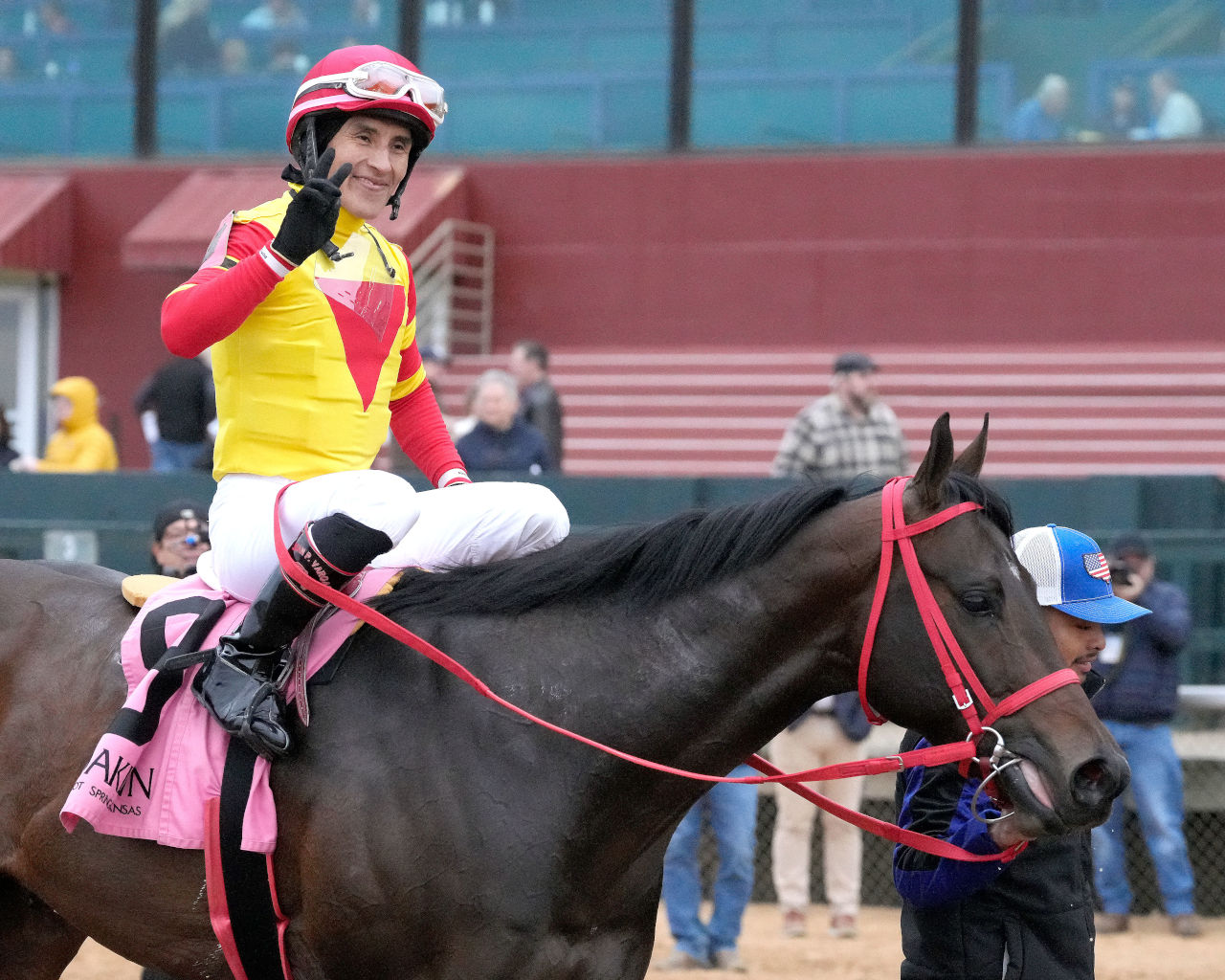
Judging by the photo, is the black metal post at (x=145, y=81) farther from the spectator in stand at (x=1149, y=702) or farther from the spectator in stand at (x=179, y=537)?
the spectator in stand at (x=1149, y=702)

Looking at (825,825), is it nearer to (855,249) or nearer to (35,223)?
(855,249)

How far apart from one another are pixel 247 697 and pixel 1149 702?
505 cm

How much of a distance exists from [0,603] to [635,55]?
10298 mm

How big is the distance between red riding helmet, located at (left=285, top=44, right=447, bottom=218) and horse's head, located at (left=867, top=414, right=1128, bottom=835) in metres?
1.25

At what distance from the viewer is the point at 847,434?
863 cm

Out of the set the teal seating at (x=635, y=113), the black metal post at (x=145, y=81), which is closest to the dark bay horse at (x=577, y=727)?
the teal seating at (x=635, y=113)

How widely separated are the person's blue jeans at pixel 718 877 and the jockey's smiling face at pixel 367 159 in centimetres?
398

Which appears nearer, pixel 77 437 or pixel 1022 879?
pixel 1022 879

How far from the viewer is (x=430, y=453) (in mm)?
3787

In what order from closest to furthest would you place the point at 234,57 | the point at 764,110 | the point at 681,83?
the point at 764,110
the point at 681,83
the point at 234,57

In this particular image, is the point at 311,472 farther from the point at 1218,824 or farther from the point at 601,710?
the point at 1218,824

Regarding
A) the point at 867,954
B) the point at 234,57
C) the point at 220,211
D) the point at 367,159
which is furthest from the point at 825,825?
the point at 234,57

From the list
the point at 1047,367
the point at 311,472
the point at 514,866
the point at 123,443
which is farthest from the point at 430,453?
the point at 123,443

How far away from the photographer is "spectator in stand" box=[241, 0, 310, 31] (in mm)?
13898
